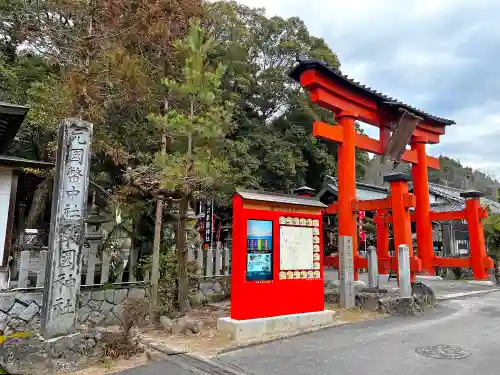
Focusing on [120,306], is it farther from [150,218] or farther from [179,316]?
[150,218]

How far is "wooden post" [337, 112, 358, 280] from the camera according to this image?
430 inches

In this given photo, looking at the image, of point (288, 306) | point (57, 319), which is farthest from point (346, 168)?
point (57, 319)

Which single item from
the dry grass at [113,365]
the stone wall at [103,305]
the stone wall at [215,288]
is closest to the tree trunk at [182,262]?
the stone wall at [103,305]

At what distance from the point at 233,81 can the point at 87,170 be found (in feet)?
58.8

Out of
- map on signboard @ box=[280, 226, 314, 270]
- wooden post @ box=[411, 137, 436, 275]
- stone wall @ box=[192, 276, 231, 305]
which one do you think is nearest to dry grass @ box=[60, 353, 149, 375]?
map on signboard @ box=[280, 226, 314, 270]

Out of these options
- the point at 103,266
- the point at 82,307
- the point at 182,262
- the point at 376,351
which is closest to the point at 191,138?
the point at 182,262

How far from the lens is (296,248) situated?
26.7 ft

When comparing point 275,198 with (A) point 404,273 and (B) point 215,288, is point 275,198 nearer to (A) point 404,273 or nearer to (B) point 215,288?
(A) point 404,273

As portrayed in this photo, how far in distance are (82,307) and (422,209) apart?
41.0 ft

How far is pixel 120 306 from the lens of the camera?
944 cm

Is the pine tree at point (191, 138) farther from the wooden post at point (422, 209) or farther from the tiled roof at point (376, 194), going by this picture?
the tiled roof at point (376, 194)

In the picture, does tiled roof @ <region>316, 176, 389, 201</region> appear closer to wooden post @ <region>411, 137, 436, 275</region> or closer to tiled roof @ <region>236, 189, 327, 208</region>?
wooden post @ <region>411, 137, 436, 275</region>

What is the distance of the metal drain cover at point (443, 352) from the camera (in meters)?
5.98

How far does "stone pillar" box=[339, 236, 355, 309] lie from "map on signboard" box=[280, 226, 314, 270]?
1.93 meters
